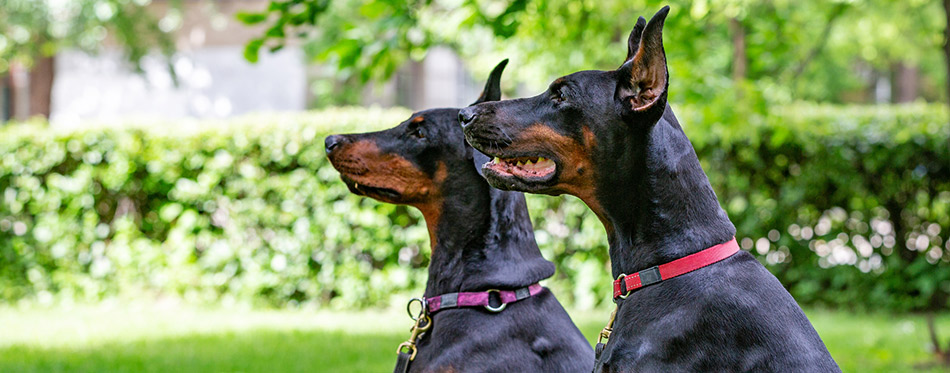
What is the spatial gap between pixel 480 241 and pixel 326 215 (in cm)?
651

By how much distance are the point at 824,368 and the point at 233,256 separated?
28.1ft

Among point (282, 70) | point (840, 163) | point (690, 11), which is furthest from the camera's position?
point (282, 70)

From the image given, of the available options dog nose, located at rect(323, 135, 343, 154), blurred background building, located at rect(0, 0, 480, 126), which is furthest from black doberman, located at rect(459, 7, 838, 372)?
blurred background building, located at rect(0, 0, 480, 126)

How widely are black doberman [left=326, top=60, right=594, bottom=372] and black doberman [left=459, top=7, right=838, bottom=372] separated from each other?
0.66 meters

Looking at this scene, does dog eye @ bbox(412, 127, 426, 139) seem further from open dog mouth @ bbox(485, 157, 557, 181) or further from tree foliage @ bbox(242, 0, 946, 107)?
tree foliage @ bbox(242, 0, 946, 107)

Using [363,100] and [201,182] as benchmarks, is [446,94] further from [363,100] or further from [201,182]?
[201,182]

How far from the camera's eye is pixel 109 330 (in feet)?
27.6

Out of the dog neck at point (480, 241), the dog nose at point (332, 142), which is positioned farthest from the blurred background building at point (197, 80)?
the dog neck at point (480, 241)

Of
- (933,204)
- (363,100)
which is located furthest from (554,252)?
(363,100)

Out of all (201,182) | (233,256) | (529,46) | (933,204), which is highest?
(529,46)

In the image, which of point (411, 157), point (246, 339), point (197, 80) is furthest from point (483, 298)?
point (197, 80)

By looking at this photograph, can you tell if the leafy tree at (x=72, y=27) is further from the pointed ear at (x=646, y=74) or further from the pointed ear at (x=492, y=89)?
the pointed ear at (x=646, y=74)

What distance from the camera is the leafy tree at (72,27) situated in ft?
50.4

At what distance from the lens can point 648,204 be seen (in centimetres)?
234
